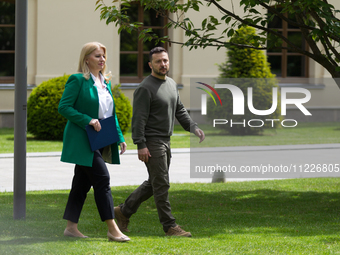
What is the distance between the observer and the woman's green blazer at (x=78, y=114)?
17.6 ft

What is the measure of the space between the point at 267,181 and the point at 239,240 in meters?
5.14

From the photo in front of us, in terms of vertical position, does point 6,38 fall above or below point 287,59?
above

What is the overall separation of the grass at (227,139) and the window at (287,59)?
4.18m

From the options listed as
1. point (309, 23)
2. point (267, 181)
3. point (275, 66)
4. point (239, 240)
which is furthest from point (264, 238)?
point (275, 66)

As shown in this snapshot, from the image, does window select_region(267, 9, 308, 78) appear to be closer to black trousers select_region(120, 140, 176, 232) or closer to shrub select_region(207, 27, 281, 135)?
shrub select_region(207, 27, 281, 135)

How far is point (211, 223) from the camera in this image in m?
6.66

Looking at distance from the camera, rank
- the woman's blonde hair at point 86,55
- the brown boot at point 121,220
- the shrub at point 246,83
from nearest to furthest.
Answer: the woman's blonde hair at point 86,55 → the brown boot at point 121,220 → the shrub at point 246,83

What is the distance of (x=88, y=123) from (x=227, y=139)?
12.6 m

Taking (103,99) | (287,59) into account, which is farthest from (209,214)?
(287,59)

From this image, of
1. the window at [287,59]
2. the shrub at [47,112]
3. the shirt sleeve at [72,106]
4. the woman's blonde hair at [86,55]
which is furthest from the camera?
the window at [287,59]

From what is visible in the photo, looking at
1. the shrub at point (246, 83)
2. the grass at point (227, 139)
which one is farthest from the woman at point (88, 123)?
the shrub at point (246, 83)

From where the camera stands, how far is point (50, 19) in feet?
68.9

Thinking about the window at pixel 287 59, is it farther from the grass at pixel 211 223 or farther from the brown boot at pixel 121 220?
the brown boot at pixel 121 220

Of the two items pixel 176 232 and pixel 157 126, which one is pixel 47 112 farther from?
pixel 176 232
